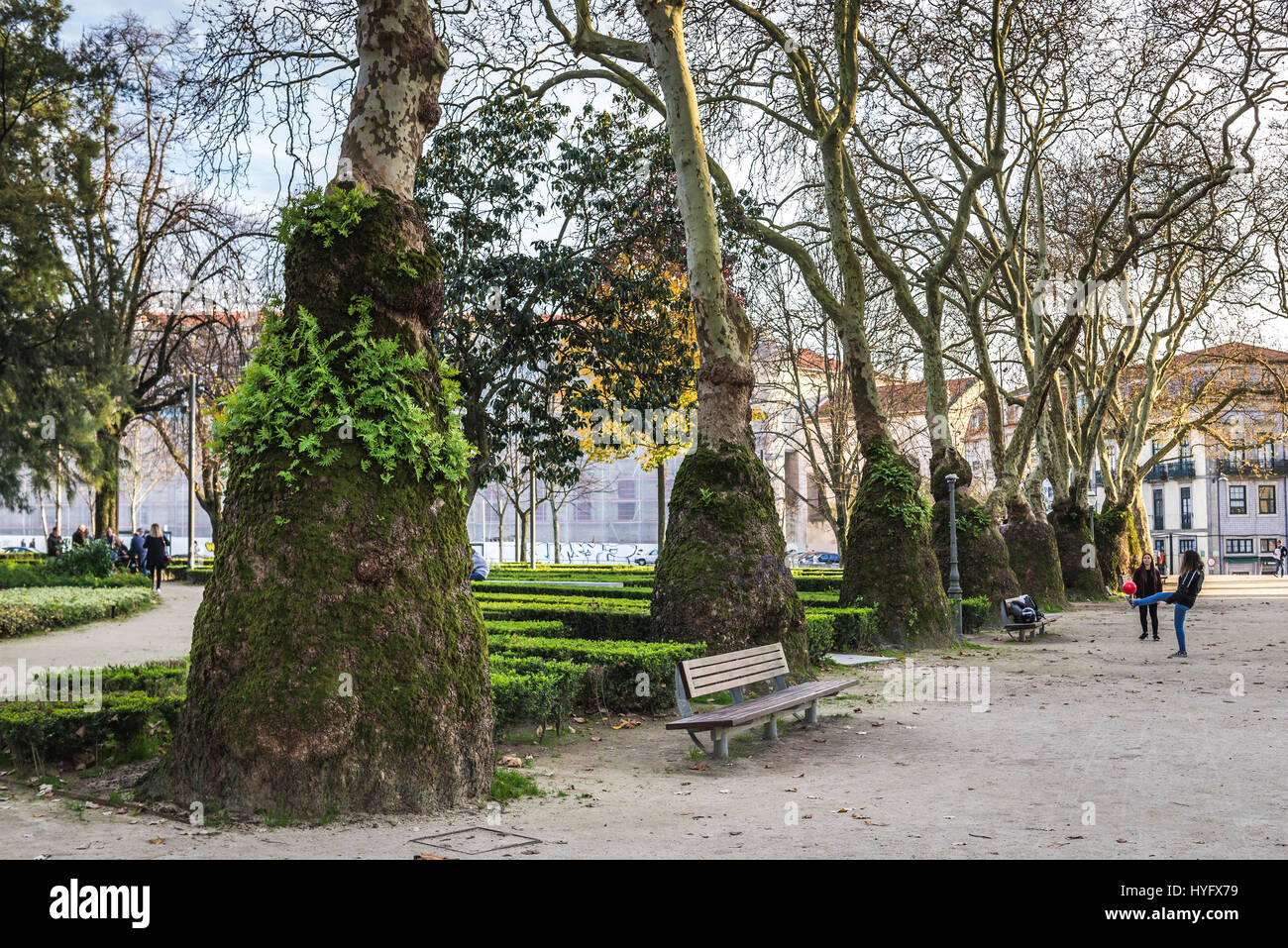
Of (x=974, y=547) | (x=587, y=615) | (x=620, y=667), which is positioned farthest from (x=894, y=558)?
(x=620, y=667)

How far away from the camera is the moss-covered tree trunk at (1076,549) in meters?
28.5

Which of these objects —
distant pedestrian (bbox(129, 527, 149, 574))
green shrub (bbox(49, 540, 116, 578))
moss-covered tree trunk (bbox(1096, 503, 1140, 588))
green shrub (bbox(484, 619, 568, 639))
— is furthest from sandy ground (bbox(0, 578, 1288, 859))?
distant pedestrian (bbox(129, 527, 149, 574))

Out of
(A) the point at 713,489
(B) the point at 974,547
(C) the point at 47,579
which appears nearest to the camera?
(A) the point at 713,489

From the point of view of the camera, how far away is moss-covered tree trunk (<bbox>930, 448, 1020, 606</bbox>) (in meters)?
19.6

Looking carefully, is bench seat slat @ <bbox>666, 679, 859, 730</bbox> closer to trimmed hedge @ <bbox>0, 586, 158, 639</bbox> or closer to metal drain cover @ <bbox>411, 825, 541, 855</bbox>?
metal drain cover @ <bbox>411, 825, 541, 855</bbox>

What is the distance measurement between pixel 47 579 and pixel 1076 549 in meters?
25.4

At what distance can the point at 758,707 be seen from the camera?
26.0ft

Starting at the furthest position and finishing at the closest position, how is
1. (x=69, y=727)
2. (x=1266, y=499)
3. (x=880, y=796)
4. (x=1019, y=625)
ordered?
(x=1266, y=499) < (x=1019, y=625) < (x=69, y=727) < (x=880, y=796)

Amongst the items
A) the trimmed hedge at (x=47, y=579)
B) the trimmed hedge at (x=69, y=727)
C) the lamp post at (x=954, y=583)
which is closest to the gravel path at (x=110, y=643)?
the trimmed hedge at (x=47, y=579)

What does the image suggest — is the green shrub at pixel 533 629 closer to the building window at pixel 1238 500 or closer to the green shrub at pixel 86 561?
the green shrub at pixel 86 561

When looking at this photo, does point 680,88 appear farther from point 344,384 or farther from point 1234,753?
point 1234,753

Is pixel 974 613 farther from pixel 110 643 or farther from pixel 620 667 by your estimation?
pixel 110 643

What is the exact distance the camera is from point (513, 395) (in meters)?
17.6

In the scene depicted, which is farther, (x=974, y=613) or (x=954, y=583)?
(x=974, y=613)
